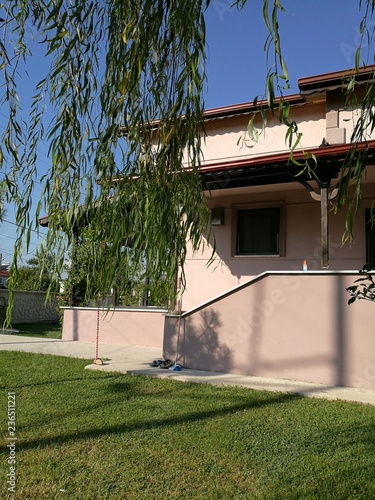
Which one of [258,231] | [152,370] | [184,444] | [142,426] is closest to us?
[184,444]

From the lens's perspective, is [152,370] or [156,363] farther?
Result: [156,363]

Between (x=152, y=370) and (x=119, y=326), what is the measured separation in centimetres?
396

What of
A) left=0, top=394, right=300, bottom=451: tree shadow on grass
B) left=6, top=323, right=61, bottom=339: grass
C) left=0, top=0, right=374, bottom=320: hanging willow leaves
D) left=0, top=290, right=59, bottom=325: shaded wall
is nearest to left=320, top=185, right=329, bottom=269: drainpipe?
left=0, top=394, right=300, bottom=451: tree shadow on grass

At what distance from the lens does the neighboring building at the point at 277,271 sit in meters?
6.78

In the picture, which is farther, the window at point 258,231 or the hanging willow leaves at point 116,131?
the window at point 258,231

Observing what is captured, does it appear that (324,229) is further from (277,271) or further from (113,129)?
(113,129)

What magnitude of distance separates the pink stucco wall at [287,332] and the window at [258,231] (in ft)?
8.12

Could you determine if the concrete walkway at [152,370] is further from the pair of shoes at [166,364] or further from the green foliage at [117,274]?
the green foliage at [117,274]

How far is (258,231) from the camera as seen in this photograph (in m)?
9.97

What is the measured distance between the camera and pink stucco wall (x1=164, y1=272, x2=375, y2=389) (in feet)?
21.7

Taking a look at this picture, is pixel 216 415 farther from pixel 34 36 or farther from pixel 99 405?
pixel 34 36

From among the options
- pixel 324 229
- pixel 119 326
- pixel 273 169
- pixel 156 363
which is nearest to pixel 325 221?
pixel 324 229

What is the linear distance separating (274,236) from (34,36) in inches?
287

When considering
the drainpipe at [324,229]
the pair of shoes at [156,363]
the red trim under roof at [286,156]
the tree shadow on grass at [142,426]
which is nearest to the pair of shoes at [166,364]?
the pair of shoes at [156,363]
